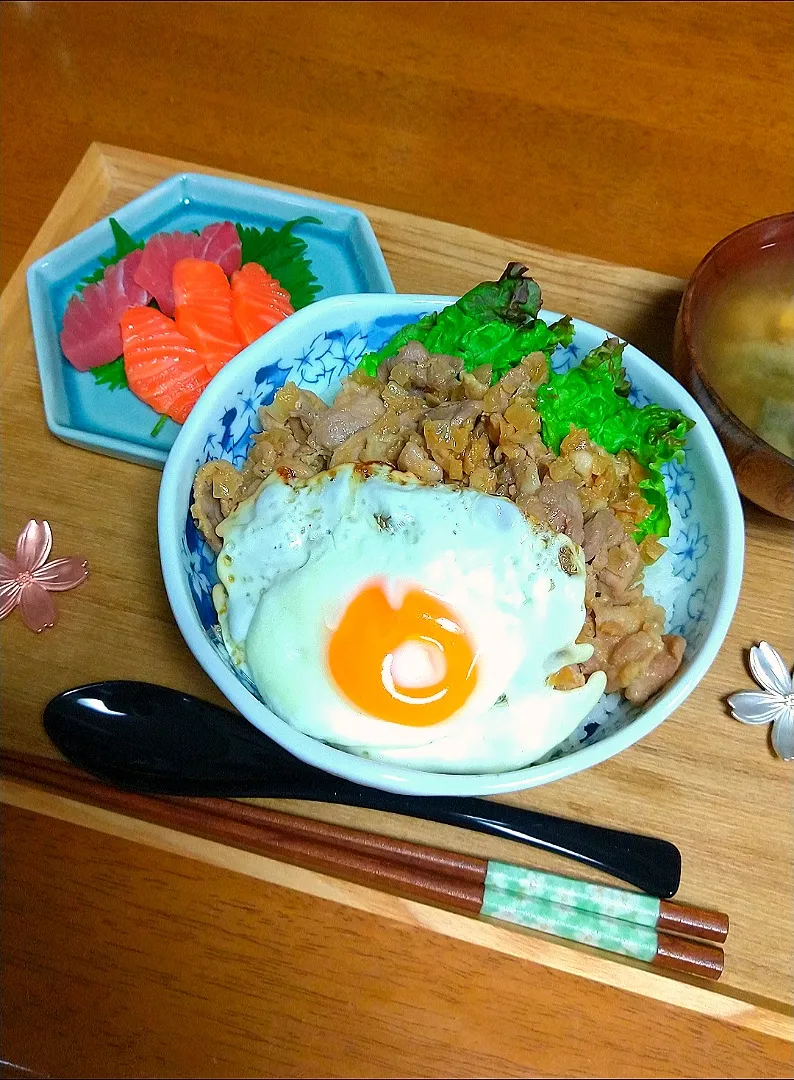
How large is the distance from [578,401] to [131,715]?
1.00 metres

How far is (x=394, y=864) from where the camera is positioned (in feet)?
4.74

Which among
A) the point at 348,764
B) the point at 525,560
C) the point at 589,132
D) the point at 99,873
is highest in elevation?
the point at 589,132

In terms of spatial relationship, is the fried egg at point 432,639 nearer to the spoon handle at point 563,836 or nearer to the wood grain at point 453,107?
the spoon handle at point 563,836

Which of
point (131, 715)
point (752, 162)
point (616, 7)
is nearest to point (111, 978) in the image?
point (131, 715)

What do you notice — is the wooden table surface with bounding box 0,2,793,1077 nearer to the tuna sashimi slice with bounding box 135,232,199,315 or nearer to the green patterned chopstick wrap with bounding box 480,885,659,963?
the green patterned chopstick wrap with bounding box 480,885,659,963

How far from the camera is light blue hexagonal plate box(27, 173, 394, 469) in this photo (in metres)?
1.85

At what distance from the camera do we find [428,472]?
132cm

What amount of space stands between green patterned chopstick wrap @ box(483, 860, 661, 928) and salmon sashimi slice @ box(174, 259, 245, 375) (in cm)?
128

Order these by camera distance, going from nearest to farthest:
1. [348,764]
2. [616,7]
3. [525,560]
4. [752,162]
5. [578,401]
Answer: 1. [348,764]
2. [525,560]
3. [578,401]
4. [752,162]
5. [616,7]

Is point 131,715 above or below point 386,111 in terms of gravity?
below

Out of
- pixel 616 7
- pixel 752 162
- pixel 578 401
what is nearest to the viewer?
pixel 578 401

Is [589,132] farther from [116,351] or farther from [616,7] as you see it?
[116,351]

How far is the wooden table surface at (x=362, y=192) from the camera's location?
145cm

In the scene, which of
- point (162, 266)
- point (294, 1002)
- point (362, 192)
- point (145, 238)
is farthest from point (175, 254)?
point (294, 1002)
